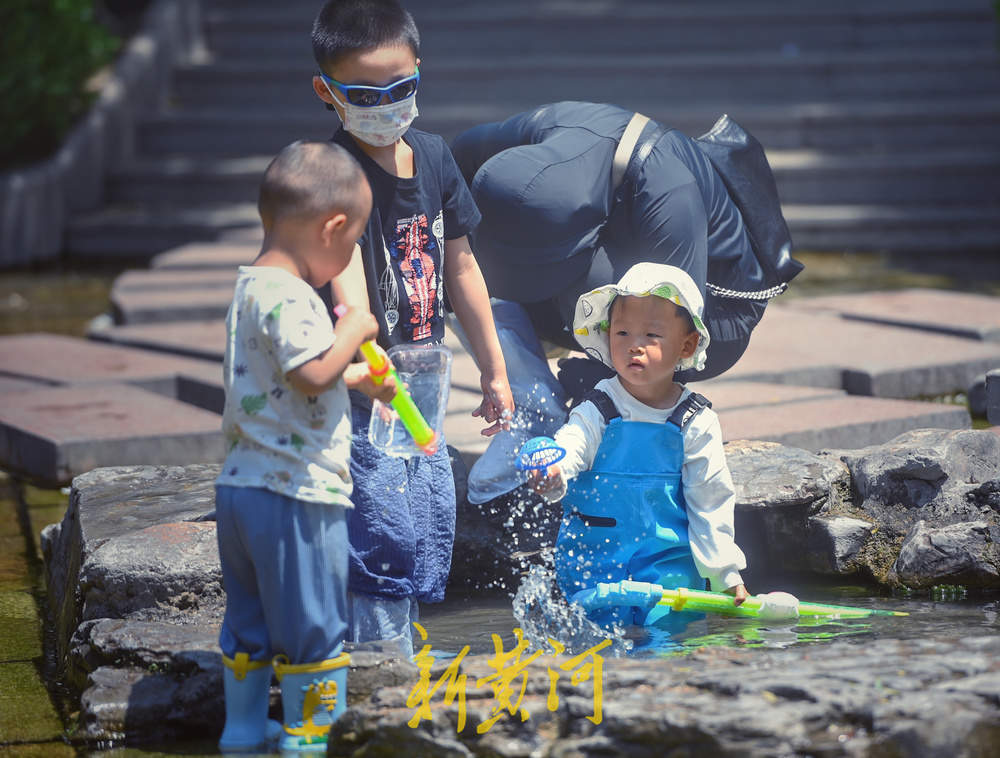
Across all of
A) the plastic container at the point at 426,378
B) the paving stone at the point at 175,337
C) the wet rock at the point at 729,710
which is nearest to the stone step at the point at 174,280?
the paving stone at the point at 175,337

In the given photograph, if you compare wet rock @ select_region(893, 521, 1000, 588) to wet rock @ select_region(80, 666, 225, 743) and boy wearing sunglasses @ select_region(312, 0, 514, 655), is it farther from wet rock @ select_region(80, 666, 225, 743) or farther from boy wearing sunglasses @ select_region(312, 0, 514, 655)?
wet rock @ select_region(80, 666, 225, 743)

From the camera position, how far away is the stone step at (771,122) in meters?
9.41

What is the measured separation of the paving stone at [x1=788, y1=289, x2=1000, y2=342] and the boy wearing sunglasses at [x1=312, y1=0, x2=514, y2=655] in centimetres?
319

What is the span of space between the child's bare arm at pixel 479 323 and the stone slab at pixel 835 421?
1.01 meters

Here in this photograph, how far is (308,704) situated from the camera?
239 cm

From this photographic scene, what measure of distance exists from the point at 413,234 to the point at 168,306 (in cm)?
397

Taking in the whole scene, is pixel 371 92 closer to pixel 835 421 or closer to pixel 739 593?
pixel 739 593

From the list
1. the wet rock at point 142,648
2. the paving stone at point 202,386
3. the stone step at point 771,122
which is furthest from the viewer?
the stone step at point 771,122

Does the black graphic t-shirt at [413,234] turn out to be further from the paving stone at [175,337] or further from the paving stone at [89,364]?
the paving stone at [175,337]

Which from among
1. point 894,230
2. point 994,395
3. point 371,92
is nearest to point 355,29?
point 371,92

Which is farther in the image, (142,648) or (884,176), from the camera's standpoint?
(884,176)

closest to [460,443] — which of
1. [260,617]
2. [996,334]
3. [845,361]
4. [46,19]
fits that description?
[260,617]

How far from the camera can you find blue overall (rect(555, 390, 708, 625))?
9.73ft

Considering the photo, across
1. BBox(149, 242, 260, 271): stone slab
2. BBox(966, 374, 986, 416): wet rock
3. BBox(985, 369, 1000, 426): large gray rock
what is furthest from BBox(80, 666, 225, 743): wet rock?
BBox(149, 242, 260, 271): stone slab
